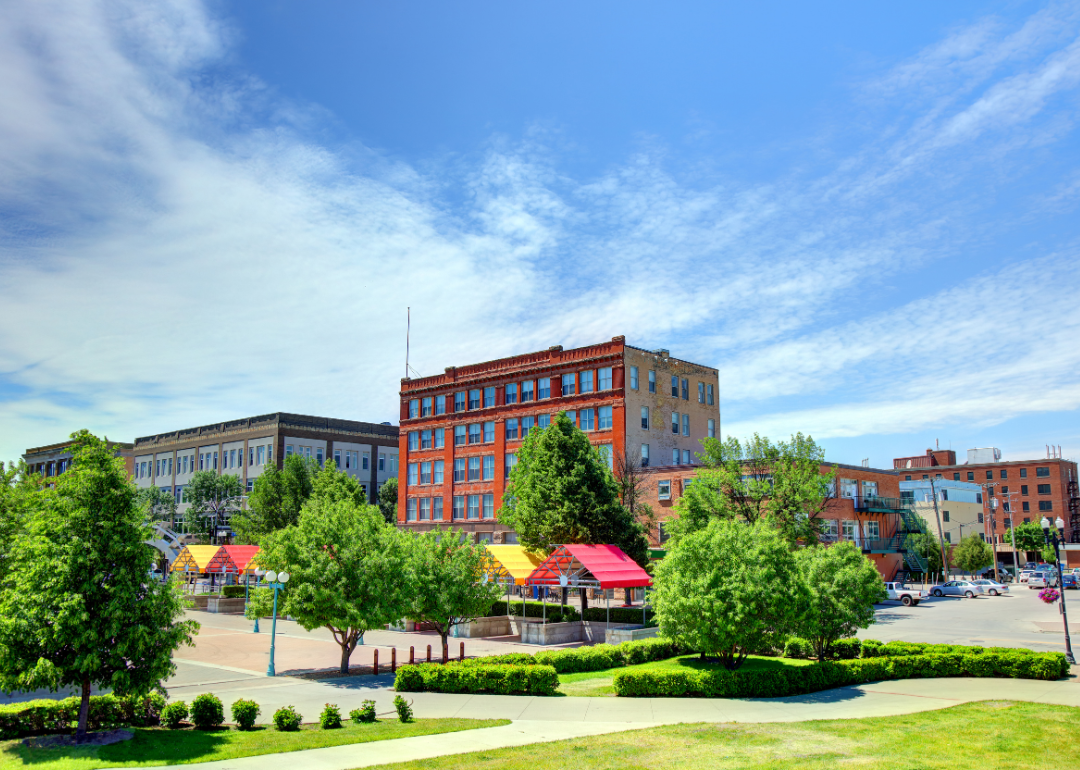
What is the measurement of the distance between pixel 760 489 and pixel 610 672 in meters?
19.3

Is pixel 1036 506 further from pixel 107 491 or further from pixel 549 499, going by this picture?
pixel 107 491

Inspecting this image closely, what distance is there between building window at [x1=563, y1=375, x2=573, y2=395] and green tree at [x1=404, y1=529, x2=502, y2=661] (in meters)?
33.4

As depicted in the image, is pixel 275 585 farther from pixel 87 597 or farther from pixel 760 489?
pixel 760 489

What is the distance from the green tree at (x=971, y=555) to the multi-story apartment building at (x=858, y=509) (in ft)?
35.2

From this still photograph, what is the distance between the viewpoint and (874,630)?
39.7 m

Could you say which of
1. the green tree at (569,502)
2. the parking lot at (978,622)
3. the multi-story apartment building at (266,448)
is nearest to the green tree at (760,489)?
the green tree at (569,502)

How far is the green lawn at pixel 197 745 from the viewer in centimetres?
1519

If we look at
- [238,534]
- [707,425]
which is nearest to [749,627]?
[707,425]

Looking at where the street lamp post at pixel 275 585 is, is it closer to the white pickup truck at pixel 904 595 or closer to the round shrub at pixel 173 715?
the round shrub at pixel 173 715

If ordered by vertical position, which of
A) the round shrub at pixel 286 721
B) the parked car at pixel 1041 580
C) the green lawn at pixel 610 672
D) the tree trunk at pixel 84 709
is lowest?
the parked car at pixel 1041 580

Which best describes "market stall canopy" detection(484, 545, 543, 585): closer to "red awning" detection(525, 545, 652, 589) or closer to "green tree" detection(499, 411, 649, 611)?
"green tree" detection(499, 411, 649, 611)

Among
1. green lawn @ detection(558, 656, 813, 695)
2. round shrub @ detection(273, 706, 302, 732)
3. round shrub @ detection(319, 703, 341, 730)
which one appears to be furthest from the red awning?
round shrub @ detection(273, 706, 302, 732)

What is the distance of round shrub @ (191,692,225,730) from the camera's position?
1823 cm

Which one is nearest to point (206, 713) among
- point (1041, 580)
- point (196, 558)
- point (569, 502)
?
point (569, 502)
